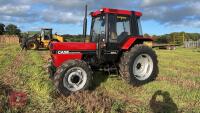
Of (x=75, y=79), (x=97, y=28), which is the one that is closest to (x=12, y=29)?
(x=97, y=28)

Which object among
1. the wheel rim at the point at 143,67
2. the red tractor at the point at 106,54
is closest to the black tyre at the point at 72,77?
the red tractor at the point at 106,54

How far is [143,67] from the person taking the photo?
33.6 feet

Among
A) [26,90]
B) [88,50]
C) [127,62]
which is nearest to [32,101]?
[26,90]

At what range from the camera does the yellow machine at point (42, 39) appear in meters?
26.6

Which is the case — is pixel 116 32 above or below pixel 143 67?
above

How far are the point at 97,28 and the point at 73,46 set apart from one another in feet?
3.95

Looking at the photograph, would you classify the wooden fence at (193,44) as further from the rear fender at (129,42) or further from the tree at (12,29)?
the tree at (12,29)

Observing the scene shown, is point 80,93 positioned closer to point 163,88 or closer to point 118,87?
point 118,87

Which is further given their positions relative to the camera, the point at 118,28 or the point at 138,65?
the point at 138,65

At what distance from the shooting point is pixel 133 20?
32.4 feet

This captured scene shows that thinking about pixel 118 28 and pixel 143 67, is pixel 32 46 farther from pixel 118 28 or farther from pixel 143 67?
pixel 118 28

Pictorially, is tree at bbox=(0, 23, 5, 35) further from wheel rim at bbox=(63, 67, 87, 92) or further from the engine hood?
wheel rim at bbox=(63, 67, 87, 92)

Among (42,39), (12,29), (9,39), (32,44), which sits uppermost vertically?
(12,29)

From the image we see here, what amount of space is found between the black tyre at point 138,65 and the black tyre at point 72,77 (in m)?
1.33
